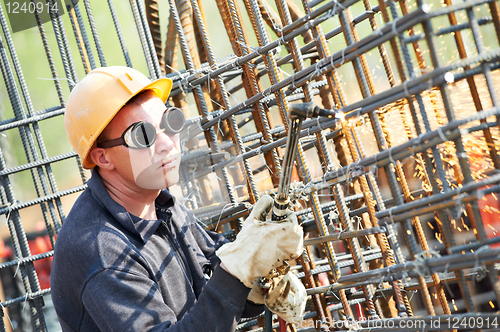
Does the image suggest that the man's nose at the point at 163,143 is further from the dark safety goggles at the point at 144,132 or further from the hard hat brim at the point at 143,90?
the hard hat brim at the point at 143,90

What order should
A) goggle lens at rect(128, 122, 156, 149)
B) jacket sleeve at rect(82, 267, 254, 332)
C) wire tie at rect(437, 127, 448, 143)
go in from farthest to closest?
goggle lens at rect(128, 122, 156, 149)
jacket sleeve at rect(82, 267, 254, 332)
wire tie at rect(437, 127, 448, 143)

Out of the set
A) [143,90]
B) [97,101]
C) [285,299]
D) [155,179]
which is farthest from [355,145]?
[97,101]

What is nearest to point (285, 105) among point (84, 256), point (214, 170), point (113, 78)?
point (214, 170)

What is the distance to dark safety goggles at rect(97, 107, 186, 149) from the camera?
6.16 feet

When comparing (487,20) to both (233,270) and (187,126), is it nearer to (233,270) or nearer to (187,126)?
(233,270)

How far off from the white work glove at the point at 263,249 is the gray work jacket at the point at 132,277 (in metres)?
0.06

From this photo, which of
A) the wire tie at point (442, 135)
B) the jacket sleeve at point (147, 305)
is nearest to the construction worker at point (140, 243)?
the jacket sleeve at point (147, 305)

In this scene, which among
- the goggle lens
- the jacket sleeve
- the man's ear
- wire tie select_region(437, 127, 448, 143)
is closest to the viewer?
wire tie select_region(437, 127, 448, 143)

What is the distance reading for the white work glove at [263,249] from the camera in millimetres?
1628

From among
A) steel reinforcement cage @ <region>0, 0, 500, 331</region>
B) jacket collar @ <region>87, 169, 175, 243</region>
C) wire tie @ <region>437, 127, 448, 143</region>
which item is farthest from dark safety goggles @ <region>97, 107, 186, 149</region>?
wire tie @ <region>437, 127, 448, 143</region>

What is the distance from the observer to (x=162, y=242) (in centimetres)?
200

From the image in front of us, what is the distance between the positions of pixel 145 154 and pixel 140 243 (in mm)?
441

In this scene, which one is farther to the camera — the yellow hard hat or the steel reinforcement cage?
the yellow hard hat

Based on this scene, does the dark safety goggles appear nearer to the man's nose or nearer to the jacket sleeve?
the man's nose
